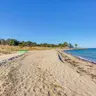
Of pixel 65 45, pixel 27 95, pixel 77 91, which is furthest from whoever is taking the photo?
pixel 65 45

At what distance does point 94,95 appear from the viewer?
6422 mm

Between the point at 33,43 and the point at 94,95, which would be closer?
the point at 94,95

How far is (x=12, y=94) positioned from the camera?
5961 millimetres

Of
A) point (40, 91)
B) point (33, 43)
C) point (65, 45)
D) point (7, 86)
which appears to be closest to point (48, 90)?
point (40, 91)

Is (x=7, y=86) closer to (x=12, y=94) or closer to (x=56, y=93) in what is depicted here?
(x=12, y=94)

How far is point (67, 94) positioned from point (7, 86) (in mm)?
2855

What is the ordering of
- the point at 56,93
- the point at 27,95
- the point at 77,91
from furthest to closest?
1. the point at 77,91
2. the point at 56,93
3. the point at 27,95

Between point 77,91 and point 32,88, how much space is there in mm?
2127

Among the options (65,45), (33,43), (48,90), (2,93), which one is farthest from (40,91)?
(65,45)

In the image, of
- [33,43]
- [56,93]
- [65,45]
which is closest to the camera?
[56,93]

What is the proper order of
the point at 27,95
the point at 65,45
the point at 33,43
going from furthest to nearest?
the point at 65,45 < the point at 33,43 < the point at 27,95

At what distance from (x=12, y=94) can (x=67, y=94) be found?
2.32 metres

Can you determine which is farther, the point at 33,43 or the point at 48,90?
the point at 33,43

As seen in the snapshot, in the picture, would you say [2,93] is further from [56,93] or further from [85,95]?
[85,95]
